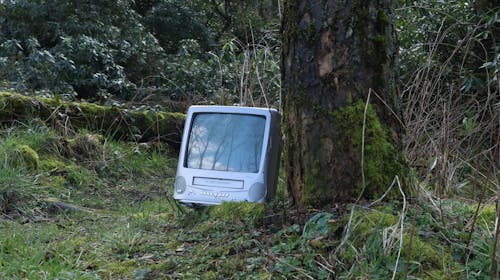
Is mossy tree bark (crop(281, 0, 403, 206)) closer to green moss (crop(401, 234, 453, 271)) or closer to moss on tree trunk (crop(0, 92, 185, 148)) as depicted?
green moss (crop(401, 234, 453, 271))

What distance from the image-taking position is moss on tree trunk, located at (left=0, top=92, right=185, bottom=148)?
7738 millimetres

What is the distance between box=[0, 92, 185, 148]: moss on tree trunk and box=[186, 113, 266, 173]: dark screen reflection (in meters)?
3.88

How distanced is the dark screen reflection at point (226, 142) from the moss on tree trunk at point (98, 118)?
12.7 feet

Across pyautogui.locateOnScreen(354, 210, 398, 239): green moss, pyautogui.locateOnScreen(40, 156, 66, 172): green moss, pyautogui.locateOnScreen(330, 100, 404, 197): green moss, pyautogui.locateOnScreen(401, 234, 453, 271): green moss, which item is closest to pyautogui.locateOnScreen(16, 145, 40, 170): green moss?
pyautogui.locateOnScreen(40, 156, 66, 172): green moss

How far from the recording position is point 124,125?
28.5 feet

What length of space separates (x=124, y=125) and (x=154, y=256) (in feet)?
17.3

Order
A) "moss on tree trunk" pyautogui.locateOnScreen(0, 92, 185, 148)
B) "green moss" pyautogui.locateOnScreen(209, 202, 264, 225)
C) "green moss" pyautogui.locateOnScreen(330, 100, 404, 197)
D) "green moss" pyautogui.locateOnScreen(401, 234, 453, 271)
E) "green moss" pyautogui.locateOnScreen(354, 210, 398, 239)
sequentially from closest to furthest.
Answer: "green moss" pyautogui.locateOnScreen(401, 234, 453, 271)
"green moss" pyautogui.locateOnScreen(354, 210, 398, 239)
"green moss" pyautogui.locateOnScreen(330, 100, 404, 197)
"green moss" pyautogui.locateOnScreen(209, 202, 264, 225)
"moss on tree trunk" pyautogui.locateOnScreen(0, 92, 185, 148)

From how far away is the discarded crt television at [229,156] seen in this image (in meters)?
4.07

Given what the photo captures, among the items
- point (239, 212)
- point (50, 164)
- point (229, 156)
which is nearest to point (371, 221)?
point (239, 212)

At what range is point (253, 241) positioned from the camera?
11.1 feet

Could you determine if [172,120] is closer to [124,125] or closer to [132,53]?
[124,125]

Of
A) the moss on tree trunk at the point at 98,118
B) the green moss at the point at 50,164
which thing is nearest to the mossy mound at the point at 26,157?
the green moss at the point at 50,164

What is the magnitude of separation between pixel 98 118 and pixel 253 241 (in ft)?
18.0

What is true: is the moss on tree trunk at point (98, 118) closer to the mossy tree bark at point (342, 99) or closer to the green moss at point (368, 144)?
the mossy tree bark at point (342, 99)
